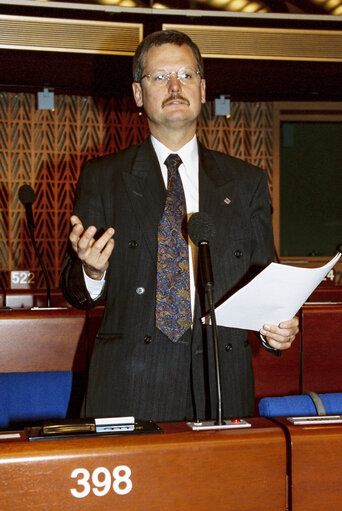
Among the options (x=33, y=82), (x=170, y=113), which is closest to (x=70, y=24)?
(x=33, y=82)

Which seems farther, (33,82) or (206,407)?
(33,82)

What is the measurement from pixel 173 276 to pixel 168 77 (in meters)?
0.59

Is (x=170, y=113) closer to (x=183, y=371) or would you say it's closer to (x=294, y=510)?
(x=183, y=371)

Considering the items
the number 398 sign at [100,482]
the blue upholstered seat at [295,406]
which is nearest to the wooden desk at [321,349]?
the blue upholstered seat at [295,406]

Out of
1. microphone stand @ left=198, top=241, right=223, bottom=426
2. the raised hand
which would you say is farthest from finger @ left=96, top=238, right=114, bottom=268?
microphone stand @ left=198, top=241, right=223, bottom=426

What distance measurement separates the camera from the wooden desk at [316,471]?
970 mm

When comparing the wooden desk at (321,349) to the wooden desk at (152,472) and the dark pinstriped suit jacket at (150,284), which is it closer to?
the dark pinstriped suit jacket at (150,284)

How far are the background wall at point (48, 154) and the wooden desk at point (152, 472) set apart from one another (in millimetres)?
6173

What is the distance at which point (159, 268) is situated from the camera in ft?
5.08

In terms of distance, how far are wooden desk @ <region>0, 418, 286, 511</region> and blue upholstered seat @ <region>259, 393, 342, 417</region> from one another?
23 centimetres

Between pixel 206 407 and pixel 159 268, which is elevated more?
pixel 159 268

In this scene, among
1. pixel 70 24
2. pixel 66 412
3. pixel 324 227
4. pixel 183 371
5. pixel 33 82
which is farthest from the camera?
pixel 324 227

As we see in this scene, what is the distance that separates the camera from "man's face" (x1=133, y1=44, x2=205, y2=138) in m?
1.65

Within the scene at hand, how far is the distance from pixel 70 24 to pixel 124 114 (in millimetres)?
1854
